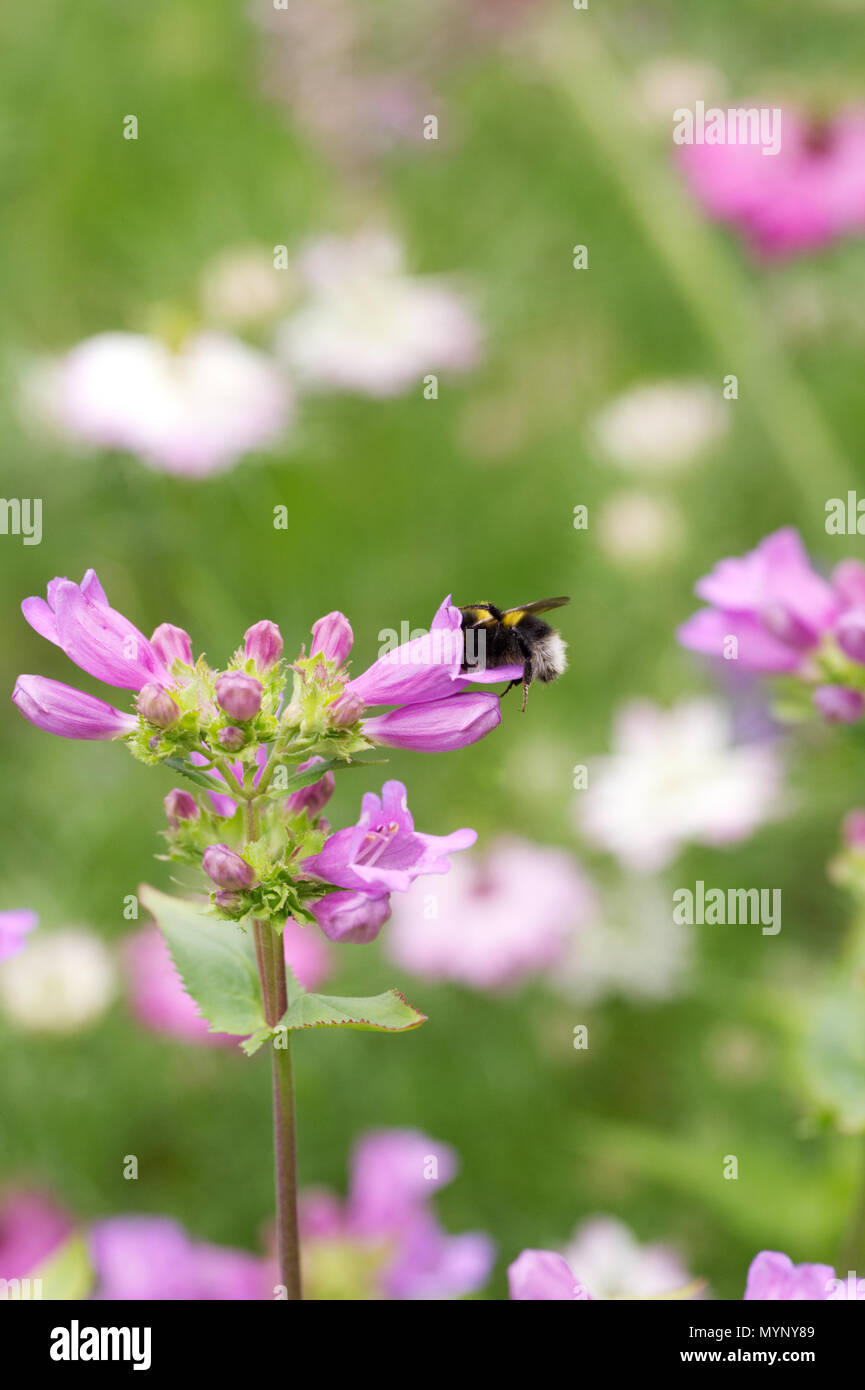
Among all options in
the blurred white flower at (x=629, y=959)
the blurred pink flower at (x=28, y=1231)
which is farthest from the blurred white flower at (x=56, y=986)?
the blurred white flower at (x=629, y=959)

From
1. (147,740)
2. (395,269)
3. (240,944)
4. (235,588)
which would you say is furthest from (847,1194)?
(395,269)

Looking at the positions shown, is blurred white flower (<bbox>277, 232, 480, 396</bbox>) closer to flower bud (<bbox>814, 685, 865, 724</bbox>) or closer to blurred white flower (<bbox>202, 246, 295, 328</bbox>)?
blurred white flower (<bbox>202, 246, 295, 328</bbox>)

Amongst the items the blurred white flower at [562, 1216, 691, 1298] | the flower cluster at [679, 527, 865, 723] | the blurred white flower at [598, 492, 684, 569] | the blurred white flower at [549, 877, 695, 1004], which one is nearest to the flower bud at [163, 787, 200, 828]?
the flower cluster at [679, 527, 865, 723]

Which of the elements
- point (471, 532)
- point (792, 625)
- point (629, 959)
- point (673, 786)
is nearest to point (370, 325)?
point (471, 532)

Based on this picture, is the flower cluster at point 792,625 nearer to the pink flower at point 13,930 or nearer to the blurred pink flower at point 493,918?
the pink flower at point 13,930
